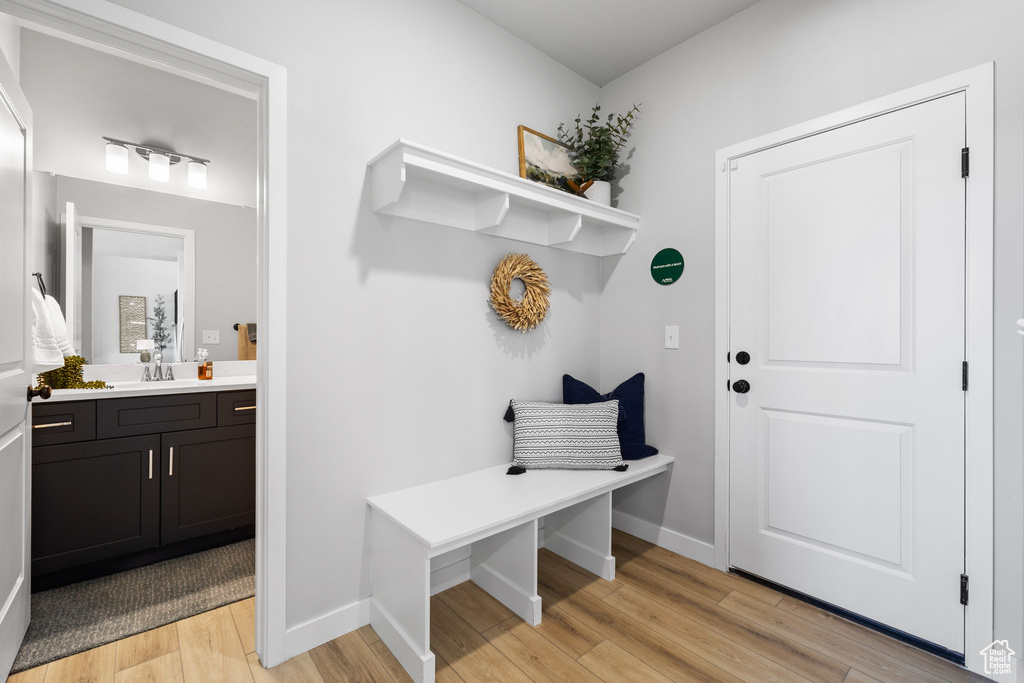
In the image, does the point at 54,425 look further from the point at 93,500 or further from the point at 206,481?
the point at 206,481

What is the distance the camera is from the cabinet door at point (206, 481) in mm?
2375

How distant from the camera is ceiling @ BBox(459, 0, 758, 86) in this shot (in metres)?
2.13

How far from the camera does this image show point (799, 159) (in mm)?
1983

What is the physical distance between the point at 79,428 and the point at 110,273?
99 cm

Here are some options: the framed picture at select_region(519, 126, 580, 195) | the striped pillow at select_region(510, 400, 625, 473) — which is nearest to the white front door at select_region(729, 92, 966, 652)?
the striped pillow at select_region(510, 400, 625, 473)

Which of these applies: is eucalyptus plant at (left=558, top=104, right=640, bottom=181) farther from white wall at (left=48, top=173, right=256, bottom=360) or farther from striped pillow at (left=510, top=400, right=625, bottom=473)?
white wall at (left=48, top=173, right=256, bottom=360)

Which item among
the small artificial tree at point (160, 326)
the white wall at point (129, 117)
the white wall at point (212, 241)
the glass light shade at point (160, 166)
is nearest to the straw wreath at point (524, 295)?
the white wall at point (212, 241)

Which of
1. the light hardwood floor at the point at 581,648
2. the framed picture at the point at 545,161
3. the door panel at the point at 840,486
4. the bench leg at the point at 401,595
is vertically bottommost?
the light hardwood floor at the point at 581,648

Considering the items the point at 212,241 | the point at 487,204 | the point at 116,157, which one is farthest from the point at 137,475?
the point at 487,204

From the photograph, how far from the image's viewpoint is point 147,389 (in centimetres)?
230

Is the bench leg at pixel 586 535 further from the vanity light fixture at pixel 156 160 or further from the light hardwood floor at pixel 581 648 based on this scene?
the vanity light fixture at pixel 156 160

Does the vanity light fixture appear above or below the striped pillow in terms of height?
above

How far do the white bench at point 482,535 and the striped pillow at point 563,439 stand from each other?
54mm

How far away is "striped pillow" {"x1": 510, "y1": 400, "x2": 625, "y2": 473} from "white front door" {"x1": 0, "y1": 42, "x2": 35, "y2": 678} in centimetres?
176
